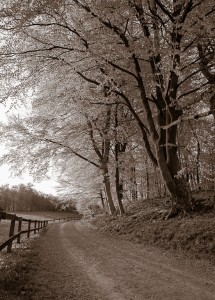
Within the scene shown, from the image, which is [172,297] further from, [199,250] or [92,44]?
[92,44]

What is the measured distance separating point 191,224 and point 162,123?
4386 millimetres

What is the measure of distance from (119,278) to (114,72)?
8282 mm

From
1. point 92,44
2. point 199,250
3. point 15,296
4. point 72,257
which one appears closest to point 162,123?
point 92,44

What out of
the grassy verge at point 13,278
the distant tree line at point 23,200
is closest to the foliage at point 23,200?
the distant tree line at point 23,200

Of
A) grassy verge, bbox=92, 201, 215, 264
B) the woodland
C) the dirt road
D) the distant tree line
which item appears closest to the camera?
the dirt road

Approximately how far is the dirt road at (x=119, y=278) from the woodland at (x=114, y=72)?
14.0 feet

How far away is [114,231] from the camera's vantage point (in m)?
Result: 15.7

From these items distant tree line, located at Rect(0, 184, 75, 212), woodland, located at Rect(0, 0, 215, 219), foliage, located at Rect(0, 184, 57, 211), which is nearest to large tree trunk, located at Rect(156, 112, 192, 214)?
woodland, located at Rect(0, 0, 215, 219)

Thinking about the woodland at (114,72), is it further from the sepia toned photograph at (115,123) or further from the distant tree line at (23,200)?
the distant tree line at (23,200)

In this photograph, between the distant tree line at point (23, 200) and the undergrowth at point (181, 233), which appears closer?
the undergrowth at point (181, 233)

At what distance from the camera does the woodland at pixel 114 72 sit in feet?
31.0

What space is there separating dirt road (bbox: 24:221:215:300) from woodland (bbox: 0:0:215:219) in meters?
4.28

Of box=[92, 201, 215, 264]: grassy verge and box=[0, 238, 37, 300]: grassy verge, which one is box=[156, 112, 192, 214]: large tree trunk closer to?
box=[92, 201, 215, 264]: grassy verge

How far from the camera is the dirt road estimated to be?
16.9ft
